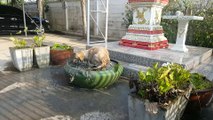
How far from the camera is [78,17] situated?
895cm

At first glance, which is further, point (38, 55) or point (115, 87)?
point (38, 55)

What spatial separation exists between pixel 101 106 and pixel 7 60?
9.94ft

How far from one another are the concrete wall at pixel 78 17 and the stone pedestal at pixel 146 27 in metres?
2.75

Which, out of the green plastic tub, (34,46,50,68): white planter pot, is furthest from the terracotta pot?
the green plastic tub

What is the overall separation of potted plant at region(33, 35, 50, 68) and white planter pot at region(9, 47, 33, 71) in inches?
4.7

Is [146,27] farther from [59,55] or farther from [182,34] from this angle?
[59,55]

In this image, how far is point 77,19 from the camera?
9.03 metres

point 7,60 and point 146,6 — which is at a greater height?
point 146,6

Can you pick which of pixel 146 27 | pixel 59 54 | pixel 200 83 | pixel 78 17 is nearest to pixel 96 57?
pixel 59 54

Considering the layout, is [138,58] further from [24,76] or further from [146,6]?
[24,76]

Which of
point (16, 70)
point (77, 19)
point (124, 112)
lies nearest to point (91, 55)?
point (124, 112)

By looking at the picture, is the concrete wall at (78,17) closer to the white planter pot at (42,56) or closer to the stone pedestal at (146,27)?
the stone pedestal at (146,27)

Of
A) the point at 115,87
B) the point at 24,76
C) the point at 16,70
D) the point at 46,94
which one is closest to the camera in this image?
the point at 46,94

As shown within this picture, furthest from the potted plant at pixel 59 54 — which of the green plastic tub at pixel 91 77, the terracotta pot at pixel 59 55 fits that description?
the green plastic tub at pixel 91 77
